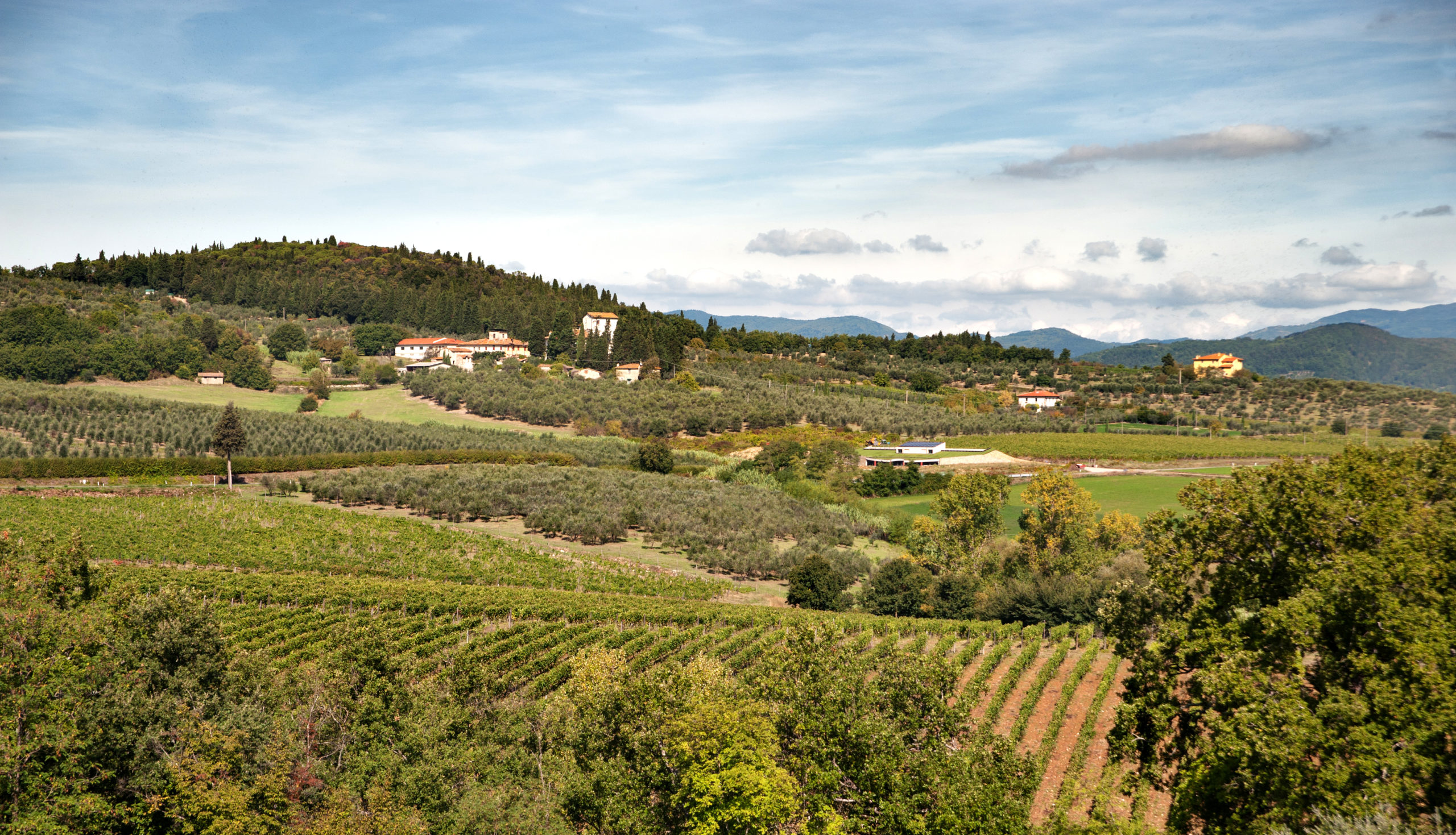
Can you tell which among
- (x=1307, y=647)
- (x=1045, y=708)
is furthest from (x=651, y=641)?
(x=1307, y=647)

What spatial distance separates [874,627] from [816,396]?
80079 millimetres

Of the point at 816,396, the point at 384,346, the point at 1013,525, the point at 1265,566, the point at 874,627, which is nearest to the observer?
the point at 1265,566

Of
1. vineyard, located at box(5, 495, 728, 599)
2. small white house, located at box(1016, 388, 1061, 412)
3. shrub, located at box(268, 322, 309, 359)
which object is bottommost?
vineyard, located at box(5, 495, 728, 599)

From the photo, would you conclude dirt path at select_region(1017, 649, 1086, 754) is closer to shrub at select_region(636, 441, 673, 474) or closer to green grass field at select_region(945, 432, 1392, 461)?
shrub at select_region(636, 441, 673, 474)

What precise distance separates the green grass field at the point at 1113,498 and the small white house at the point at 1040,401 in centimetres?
4614

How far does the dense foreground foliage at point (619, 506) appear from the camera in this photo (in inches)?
2392

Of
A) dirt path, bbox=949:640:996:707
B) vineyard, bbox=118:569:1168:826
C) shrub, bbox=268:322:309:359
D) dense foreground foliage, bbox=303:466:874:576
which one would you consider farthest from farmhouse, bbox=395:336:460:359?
dirt path, bbox=949:640:996:707

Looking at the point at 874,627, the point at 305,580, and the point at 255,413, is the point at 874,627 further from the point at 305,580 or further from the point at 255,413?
the point at 255,413

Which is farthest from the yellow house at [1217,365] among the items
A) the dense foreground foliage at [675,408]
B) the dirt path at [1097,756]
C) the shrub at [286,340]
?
the shrub at [286,340]

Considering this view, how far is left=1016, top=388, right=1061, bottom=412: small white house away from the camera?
5020 inches

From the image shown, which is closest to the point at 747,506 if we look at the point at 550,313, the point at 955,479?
the point at 955,479

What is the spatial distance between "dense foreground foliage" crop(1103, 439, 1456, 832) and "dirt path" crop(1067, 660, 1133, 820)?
274cm

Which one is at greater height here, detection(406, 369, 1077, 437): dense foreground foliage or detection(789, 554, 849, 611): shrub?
detection(406, 369, 1077, 437): dense foreground foliage

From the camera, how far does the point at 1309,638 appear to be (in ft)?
55.7
